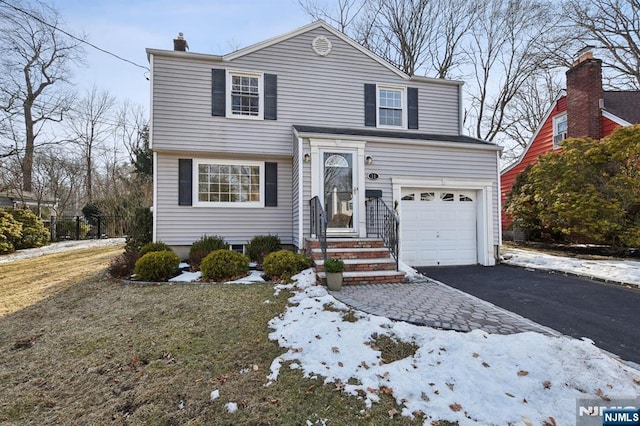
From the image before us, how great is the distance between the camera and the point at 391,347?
330 cm

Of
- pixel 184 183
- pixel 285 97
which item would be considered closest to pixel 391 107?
pixel 285 97

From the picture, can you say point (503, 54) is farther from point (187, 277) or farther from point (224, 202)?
point (187, 277)

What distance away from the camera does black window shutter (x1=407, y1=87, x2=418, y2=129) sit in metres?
9.99

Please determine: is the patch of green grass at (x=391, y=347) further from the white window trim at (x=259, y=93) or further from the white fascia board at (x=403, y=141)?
the white window trim at (x=259, y=93)

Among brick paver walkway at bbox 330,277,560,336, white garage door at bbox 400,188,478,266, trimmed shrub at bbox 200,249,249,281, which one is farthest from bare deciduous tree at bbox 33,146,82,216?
brick paver walkway at bbox 330,277,560,336

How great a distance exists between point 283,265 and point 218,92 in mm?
5431

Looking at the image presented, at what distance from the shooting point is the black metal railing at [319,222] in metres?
6.29

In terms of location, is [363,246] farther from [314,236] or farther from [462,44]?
[462,44]

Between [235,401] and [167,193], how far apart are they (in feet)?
23.7

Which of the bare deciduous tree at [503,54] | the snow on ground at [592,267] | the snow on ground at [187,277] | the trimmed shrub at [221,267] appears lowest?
the snow on ground at [187,277]

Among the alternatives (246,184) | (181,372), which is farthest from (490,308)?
(246,184)

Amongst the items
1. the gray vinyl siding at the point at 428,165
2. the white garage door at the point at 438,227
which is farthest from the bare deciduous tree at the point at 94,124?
the white garage door at the point at 438,227

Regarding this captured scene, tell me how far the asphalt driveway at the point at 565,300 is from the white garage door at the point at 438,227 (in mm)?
627

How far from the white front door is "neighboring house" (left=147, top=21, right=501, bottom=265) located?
3 centimetres
